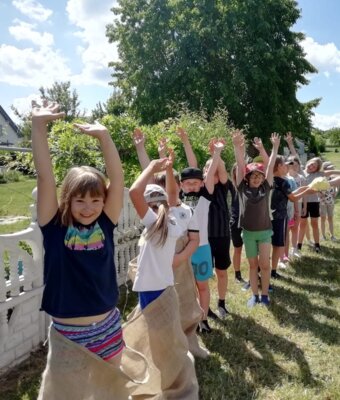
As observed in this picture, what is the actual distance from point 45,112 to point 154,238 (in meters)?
1.16

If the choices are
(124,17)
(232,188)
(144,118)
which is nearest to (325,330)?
(232,188)

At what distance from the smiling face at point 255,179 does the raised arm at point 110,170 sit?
8.92 ft

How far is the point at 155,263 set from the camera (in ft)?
9.49

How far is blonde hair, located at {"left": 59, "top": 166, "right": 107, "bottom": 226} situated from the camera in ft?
7.04

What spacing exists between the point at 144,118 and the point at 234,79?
18.2 feet

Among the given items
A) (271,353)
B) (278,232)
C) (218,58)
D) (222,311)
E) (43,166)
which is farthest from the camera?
(218,58)

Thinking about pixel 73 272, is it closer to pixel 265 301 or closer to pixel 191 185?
pixel 191 185

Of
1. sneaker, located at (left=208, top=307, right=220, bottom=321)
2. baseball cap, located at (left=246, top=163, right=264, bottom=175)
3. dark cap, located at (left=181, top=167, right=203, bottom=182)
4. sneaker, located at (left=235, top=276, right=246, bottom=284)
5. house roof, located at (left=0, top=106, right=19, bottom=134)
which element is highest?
house roof, located at (left=0, top=106, right=19, bottom=134)

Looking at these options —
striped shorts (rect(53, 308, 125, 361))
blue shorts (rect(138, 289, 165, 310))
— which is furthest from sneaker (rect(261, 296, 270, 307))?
striped shorts (rect(53, 308, 125, 361))

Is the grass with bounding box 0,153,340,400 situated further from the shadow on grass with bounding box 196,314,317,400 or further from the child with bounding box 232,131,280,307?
the child with bounding box 232,131,280,307

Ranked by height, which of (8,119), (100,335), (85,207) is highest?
(8,119)

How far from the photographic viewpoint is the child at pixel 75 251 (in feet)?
6.89

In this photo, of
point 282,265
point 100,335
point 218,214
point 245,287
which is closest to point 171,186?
point 218,214

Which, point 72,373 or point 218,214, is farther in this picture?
→ point 218,214
